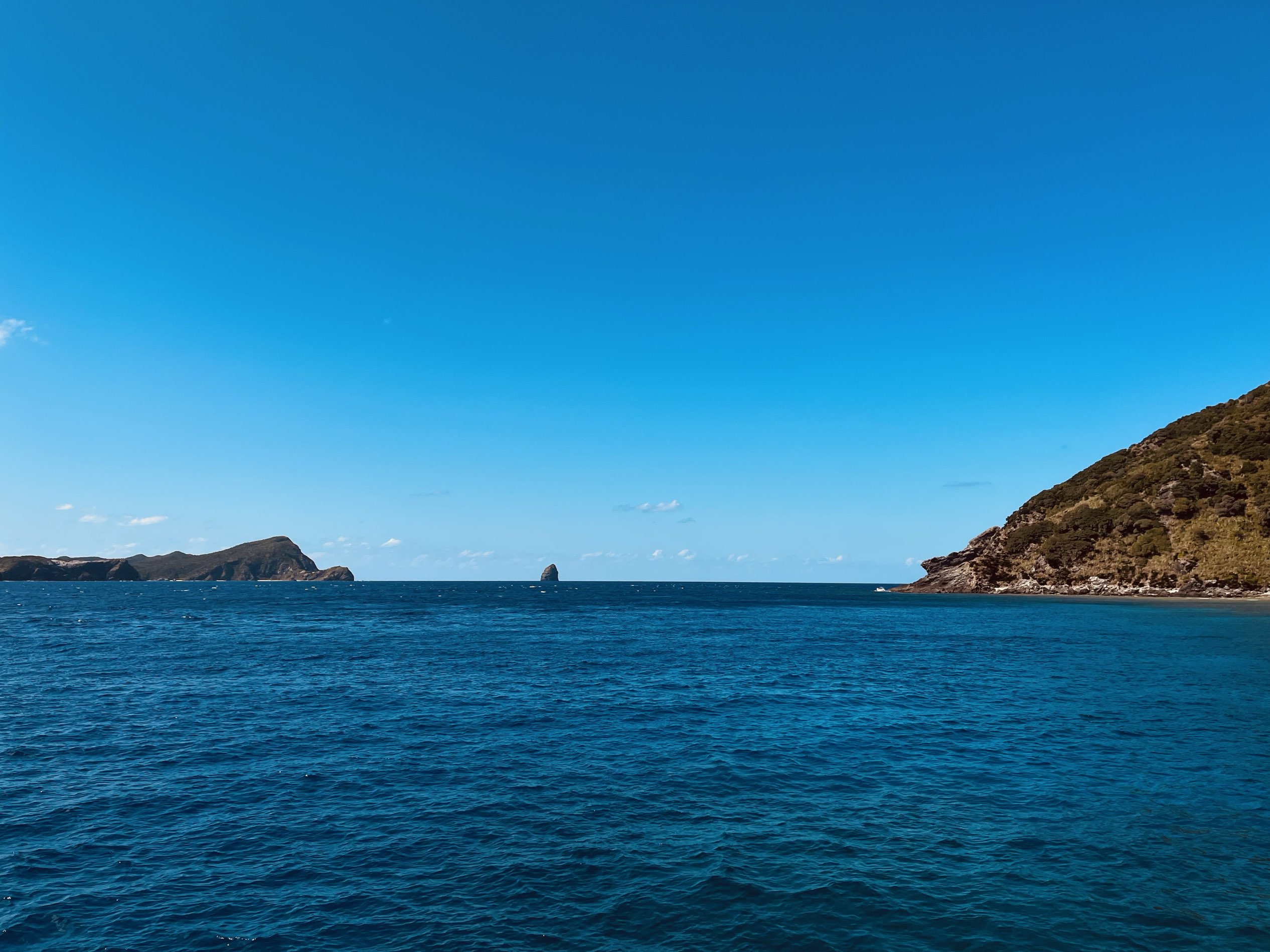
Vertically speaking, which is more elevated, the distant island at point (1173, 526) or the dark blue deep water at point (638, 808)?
the distant island at point (1173, 526)

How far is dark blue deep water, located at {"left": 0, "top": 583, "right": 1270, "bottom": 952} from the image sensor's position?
59.3 ft

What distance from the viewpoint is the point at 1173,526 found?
511 feet

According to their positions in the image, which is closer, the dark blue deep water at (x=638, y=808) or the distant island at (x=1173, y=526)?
the dark blue deep water at (x=638, y=808)

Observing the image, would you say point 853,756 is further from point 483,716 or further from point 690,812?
point 483,716

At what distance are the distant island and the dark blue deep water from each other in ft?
345

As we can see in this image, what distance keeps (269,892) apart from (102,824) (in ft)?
33.6

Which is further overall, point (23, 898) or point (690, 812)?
point (690, 812)

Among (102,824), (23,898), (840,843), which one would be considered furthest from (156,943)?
(840,843)

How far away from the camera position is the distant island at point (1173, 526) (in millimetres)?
140625

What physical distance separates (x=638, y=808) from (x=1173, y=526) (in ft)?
586

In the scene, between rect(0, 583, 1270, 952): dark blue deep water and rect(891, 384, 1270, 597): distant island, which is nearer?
rect(0, 583, 1270, 952): dark blue deep water

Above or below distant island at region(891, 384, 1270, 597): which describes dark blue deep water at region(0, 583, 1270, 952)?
below

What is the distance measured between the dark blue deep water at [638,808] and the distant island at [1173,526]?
345 feet

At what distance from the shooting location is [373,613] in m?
144
